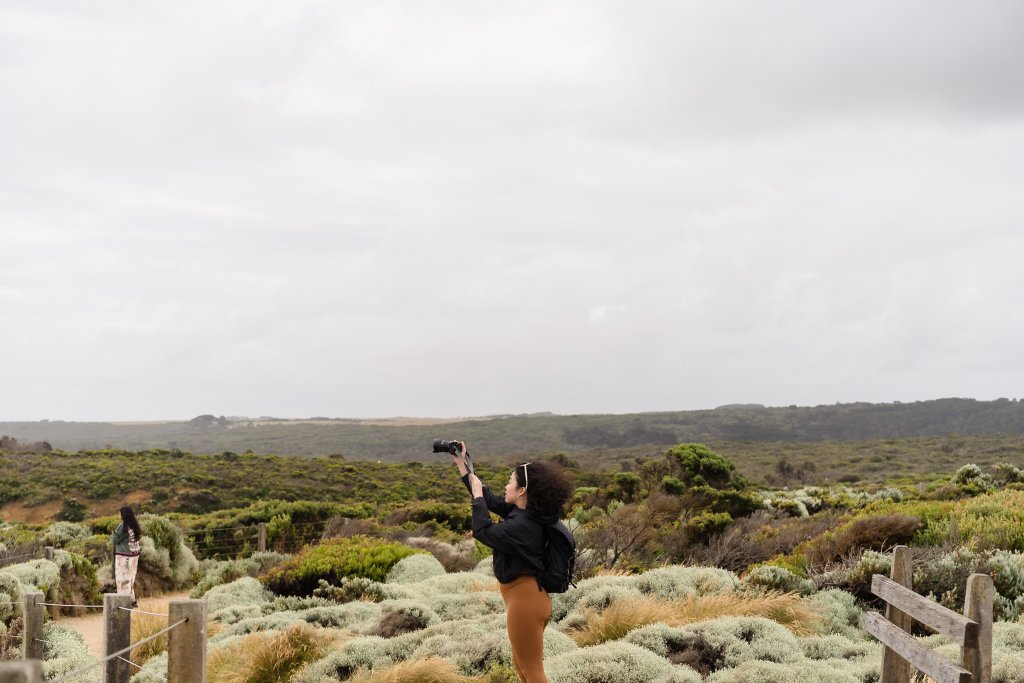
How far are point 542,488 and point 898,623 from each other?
9.92 feet

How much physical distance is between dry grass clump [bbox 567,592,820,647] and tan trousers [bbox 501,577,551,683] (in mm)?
3263

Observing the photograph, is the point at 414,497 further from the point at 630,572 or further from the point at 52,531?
the point at 630,572

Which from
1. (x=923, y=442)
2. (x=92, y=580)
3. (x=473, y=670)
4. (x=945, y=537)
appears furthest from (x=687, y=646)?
(x=923, y=442)

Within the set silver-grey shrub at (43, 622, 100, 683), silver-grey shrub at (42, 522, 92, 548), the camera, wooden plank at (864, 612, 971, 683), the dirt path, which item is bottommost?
the dirt path

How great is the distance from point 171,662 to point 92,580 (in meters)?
11.6

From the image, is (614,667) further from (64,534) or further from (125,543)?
(64,534)

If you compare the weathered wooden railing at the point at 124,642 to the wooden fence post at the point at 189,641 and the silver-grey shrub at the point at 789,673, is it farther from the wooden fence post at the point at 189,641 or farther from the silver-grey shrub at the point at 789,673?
the silver-grey shrub at the point at 789,673

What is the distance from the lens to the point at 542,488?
493cm

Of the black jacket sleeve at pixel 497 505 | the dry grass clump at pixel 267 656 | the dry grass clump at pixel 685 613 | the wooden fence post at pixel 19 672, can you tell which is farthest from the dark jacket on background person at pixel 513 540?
the dry grass clump at pixel 267 656

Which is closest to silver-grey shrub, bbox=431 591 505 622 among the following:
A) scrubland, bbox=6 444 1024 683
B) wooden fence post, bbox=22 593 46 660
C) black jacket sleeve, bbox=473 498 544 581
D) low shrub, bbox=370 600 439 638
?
scrubland, bbox=6 444 1024 683

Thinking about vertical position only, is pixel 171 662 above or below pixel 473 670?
above

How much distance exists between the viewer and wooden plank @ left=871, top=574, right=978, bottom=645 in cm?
450

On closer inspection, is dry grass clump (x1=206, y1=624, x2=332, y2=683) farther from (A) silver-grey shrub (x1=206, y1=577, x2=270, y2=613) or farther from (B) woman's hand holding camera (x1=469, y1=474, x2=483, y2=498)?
(A) silver-grey shrub (x1=206, y1=577, x2=270, y2=613)

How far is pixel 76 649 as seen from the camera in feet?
29.9
